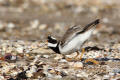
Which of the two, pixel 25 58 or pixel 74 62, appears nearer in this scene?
pixel 74 62

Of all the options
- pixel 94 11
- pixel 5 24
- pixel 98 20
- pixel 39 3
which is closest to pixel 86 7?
pixel 94 11

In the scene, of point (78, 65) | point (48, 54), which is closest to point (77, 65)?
point (78, 65)

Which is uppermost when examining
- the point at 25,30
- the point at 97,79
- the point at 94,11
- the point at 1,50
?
the point at 94,11

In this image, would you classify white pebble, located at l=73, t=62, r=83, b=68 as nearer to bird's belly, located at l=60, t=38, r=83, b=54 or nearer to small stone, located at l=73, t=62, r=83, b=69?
small stone, located at l=73, t=62, r=83, b=69

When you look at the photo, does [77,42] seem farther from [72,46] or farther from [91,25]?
[91,25]

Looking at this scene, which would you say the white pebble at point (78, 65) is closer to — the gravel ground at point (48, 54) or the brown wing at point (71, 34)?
the gravel ground at point (48, 54)

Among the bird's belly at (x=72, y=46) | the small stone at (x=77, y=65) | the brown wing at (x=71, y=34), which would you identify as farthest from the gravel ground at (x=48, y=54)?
the brown wing at (x=71, y=34)

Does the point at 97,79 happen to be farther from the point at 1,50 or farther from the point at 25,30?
the point at 25,30
